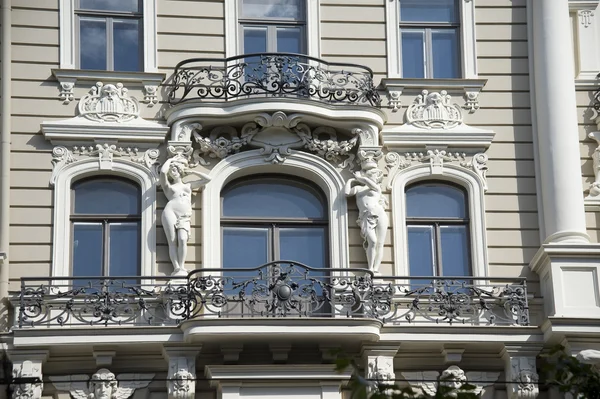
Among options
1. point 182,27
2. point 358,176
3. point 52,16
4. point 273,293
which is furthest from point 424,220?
point 52,16

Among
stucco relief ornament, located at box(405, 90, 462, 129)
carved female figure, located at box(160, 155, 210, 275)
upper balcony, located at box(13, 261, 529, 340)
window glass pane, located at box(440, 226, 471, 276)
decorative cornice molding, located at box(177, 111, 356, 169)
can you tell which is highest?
stucco relief ornament, located at box(405, 90, 462, 129)

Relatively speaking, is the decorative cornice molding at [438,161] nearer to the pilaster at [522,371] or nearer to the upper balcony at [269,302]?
the upper balcony at [269,302]

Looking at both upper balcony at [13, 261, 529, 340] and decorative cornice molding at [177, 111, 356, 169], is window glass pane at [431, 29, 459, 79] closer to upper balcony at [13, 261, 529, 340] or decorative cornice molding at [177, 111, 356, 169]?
decorative cornice molding at [177, 111, 356, 169]

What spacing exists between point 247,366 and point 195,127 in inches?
158

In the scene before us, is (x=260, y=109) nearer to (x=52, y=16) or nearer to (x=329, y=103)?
(x=329, y=103)

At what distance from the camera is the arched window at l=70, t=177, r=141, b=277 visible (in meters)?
25.9

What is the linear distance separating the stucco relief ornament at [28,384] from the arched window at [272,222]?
3333 millimetres

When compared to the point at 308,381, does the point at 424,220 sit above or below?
above

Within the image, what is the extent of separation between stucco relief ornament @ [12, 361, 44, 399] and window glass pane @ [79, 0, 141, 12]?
19.8 feet

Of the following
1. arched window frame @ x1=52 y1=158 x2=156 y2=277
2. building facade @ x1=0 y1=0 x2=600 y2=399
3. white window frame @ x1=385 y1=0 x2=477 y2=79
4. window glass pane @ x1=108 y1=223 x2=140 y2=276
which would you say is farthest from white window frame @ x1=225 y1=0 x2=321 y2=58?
window glass pane @ x1=108 y1=223 x2=140 y2=276

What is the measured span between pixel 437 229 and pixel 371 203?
4.07 ft

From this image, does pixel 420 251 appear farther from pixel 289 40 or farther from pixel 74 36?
pixel 74 36

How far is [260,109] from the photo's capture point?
26266mm

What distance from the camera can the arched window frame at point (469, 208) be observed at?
85.9ft
